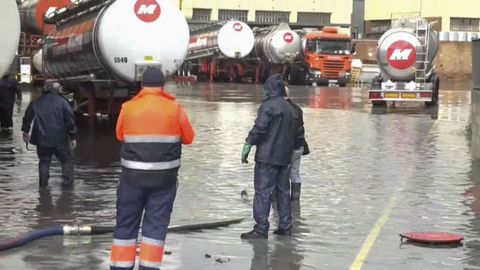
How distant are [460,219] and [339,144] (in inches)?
336

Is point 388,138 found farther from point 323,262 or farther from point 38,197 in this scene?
point 323,262

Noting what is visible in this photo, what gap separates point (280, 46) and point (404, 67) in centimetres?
2514

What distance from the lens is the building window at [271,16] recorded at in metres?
82.2

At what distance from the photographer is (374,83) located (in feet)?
106

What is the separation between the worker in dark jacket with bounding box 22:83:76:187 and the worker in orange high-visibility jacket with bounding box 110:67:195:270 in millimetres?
5080

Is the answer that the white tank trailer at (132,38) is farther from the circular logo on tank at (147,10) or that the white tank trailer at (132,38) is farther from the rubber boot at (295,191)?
the rubber boot at (295,191)

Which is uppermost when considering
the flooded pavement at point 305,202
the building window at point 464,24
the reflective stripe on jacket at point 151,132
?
the building window at point 464,24

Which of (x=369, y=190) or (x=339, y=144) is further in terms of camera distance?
(x=339, y=144)

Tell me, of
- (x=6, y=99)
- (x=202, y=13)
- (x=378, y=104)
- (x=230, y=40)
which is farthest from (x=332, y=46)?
(x=6, y=99)

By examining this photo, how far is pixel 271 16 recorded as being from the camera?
3260 inches

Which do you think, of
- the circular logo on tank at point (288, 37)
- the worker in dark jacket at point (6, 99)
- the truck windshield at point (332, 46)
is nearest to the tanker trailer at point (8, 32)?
the worker in dark jacket at point (6, 99)

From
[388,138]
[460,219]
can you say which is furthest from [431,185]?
[388,138]

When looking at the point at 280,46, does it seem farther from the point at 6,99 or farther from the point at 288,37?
the point at 6,99

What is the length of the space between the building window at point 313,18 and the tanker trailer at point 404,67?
50627mm
